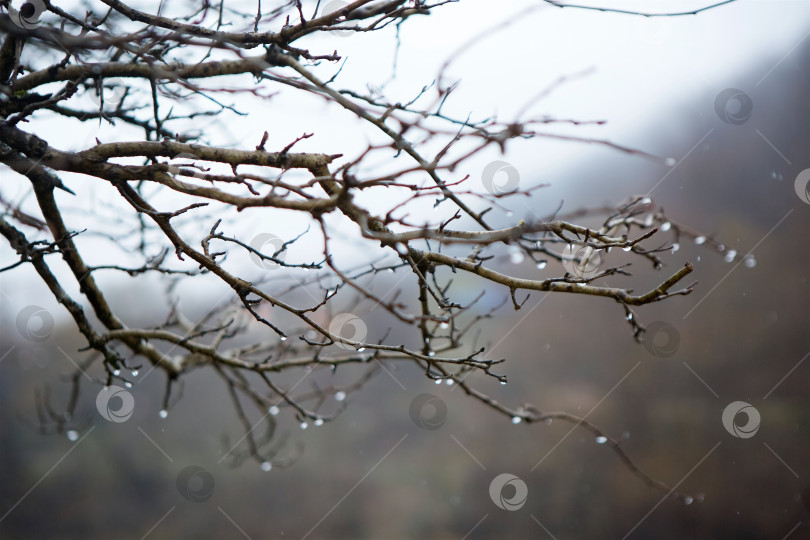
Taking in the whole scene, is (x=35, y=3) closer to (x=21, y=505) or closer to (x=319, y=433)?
(x=319, y=433)

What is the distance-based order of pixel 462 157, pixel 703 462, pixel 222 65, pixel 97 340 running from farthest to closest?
pixel 703 462
pixel 97 340
pixel 222 65
pixel 462 157

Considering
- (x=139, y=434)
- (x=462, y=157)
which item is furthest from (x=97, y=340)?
(x=139, y=434)

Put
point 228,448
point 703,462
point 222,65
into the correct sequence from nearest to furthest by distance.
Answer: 1. point 222,65
2. point 703,462
3. point 228,448

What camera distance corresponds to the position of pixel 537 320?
399cm

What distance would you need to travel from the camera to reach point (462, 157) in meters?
0.48

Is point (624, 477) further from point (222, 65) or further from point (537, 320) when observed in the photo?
point (222, 65)

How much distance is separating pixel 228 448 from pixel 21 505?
1.40 meters

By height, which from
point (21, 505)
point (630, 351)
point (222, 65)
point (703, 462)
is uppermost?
point (630, 351)

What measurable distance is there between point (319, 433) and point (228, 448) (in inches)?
25.0

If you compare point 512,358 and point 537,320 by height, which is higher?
point 537,320

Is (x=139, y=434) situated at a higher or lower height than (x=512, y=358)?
lower

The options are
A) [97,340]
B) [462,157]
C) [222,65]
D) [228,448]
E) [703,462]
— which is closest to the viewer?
[462,157]

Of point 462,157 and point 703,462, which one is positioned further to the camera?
point 703,462

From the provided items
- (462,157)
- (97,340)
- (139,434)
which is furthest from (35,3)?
(139,434)
